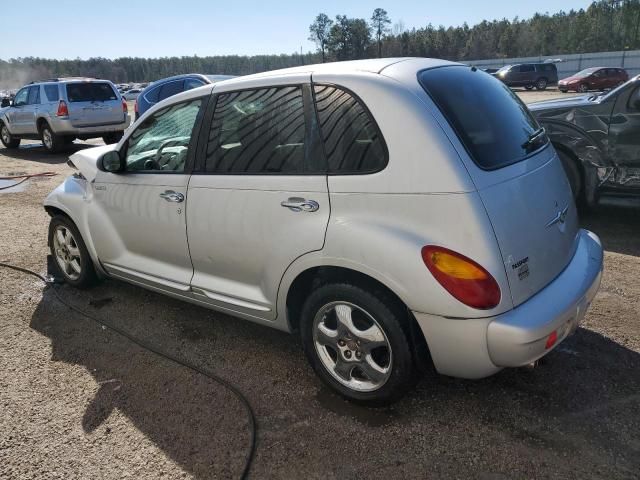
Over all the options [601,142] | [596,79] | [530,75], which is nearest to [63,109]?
[601,142]

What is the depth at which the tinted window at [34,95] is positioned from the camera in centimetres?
1385

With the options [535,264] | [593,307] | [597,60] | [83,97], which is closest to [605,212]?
[593,307]

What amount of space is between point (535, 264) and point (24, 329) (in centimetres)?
362

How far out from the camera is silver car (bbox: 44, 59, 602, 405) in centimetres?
230

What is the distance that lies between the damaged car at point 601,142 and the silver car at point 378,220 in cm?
284

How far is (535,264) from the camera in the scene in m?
2.44

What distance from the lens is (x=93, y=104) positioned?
13305 millimetres

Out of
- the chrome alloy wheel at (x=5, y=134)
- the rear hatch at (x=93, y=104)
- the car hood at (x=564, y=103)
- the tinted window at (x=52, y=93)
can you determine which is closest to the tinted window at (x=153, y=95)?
the rear hatch at (x=93, y=104)

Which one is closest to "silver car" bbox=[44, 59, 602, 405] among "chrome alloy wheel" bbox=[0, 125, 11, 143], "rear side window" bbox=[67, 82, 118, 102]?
"rear side window" bbox=[67, 82, 118, 102]

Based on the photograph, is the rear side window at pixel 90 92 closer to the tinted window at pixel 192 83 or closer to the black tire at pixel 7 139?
the black tire at pixel 7 139

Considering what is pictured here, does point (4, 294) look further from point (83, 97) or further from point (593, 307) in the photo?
point (83, 97)

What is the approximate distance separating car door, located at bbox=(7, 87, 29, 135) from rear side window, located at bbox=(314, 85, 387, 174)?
14330mm

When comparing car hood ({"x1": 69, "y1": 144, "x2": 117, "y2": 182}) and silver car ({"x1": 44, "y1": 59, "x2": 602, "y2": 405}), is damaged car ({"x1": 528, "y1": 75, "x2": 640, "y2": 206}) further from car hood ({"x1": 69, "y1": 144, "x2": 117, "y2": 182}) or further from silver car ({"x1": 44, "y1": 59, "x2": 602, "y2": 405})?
car hood ({"x1": 69, "y1": 144, "x2": 117, "y2": 182})

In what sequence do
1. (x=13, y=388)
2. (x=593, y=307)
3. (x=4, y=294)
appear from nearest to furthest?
(x=13, y=388)
(x=593, y=307)
(x=4, y=294)
